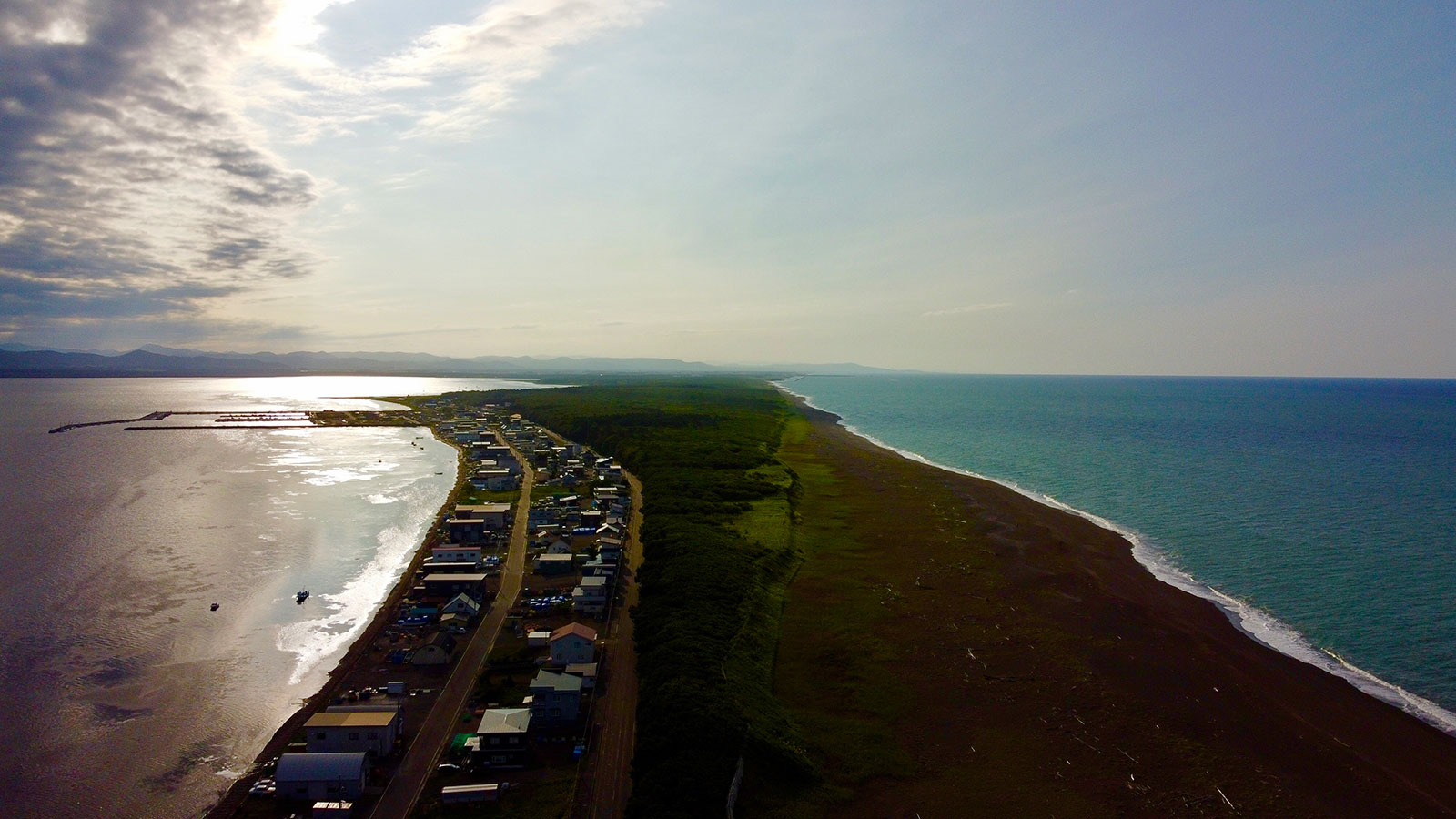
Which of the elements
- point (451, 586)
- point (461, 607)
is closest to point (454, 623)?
point (461, 607)

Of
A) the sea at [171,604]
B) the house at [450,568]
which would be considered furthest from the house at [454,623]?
the house at [450,568]

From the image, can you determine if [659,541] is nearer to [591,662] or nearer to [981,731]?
[591,662]

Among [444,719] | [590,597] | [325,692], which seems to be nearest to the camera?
[444,719]

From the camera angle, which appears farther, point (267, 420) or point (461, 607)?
point (267, 420)

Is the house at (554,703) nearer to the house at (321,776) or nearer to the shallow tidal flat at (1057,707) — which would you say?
the house at (321,776)

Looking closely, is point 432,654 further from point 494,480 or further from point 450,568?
point 494,480

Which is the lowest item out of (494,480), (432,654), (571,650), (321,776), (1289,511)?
(321,776)

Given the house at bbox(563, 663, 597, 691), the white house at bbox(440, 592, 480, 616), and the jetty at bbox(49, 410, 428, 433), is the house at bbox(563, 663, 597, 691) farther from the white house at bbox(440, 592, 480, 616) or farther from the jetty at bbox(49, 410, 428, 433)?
the jetty at bbox(49, 410, 428, 433)
